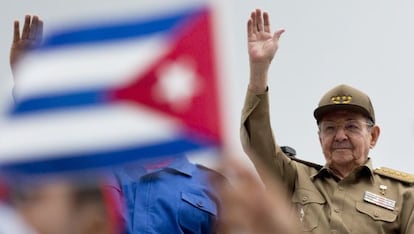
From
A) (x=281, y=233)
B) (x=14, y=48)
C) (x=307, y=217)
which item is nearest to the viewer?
(x=281, y=233)

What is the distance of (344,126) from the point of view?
3.53m

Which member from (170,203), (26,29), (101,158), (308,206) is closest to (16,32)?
(26,29)

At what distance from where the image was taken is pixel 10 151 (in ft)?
3.94

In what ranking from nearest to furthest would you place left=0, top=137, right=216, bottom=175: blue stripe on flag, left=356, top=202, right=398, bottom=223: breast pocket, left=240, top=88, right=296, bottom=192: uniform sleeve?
1. left=0, top=137, right=216, bottom=175: blue stripe on flag
2. left=356, top=202, right=398, bottom=223: breast pocket
3. left=240, top=88, right=296, bottom=192: uniform sleeve

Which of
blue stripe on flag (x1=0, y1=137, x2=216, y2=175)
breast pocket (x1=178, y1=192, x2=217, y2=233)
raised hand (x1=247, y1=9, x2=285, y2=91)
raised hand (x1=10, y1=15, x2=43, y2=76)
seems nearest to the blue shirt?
breast pocket (x1=178, y1=192, x2=217, y2=233)

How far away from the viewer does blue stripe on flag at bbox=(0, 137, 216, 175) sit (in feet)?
3.90

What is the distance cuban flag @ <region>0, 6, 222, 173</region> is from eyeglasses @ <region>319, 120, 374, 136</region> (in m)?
2.29

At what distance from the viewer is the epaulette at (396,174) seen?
11.3 ft

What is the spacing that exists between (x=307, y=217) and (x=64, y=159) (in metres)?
2.21

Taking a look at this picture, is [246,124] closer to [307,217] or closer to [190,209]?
[307,217]

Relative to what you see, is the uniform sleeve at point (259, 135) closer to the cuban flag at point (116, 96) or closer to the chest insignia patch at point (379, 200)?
the chest insignia patch at point (379, 200)

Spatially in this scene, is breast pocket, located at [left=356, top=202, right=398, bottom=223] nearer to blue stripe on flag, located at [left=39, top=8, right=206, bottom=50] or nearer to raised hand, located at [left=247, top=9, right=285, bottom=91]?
raised hand, located at [left=247, top=9, right=285, bottom=91]

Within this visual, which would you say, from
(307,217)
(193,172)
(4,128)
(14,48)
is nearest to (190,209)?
(193,172)

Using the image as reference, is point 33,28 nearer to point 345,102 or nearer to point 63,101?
point 63,101
